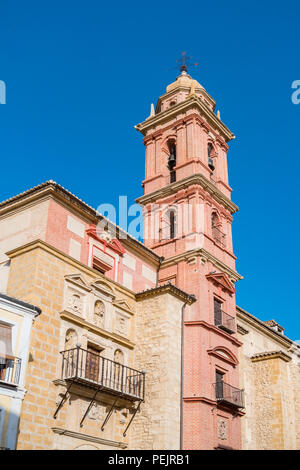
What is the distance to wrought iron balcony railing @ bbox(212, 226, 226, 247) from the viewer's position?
30.6 metres

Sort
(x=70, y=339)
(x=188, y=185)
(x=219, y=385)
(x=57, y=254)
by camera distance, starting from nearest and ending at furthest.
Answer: (x=70, y=339)
(x=57, y=254)
(x=219, y=385)
(x=188, y=185)

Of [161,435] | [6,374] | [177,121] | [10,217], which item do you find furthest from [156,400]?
[177,121]

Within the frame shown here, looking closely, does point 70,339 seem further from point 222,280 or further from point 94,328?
point 222,280

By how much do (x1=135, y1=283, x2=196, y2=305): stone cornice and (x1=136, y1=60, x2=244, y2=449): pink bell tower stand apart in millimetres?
476

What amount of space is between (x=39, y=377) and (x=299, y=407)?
2005cm

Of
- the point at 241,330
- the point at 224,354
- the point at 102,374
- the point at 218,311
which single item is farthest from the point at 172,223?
the point at 102,374

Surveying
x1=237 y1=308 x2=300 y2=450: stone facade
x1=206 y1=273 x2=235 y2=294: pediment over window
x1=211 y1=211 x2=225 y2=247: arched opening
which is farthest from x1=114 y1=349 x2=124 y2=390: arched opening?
x1=237 y1=308 x2=300 y2=450: stone facade

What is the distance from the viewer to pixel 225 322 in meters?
28.2

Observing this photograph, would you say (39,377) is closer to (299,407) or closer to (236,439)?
(236,439)

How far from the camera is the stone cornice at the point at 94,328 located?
2151 centimetres

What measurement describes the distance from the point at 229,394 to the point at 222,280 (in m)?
5.54
